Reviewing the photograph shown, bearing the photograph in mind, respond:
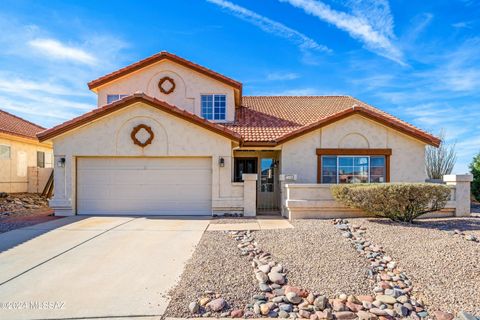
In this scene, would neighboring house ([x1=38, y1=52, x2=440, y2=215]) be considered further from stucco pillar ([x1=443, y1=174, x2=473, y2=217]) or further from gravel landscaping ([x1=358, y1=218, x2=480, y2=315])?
gravel landscaping ([x1=358, y1=218, x2=480, y2=315])

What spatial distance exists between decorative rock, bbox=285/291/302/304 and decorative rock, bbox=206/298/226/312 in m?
1.19

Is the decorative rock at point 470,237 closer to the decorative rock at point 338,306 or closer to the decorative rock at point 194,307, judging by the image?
the decorative rock at point 338,306

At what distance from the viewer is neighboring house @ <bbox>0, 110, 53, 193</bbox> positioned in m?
16.4

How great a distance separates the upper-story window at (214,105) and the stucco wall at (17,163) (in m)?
11.7

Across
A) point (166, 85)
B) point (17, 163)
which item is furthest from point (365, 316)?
point (17, 163)

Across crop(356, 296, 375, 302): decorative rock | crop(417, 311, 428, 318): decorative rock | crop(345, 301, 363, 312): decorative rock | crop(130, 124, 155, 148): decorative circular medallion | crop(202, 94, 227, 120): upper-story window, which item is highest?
crop(202, 94, 227, 120): upper-story window

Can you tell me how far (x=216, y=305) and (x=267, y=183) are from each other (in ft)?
37.6

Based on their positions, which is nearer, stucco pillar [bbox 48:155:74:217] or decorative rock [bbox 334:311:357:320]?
decorative rock [bbox 334:311:357:320]

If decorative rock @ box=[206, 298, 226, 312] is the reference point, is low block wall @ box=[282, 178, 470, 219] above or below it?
above

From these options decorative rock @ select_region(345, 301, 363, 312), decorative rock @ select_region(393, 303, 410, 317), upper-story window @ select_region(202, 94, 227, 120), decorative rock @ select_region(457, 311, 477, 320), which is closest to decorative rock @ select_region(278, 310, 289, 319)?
decorative rock @ select_region(345, 301, 363, 312)

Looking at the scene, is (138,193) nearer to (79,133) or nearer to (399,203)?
(79,133)

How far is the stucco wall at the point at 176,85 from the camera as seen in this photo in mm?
15883

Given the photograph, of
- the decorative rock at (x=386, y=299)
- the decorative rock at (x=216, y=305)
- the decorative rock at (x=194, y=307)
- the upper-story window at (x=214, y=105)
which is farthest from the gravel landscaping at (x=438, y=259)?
the upper-story window at (x=214, y=105)

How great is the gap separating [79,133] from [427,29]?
1698 cm
